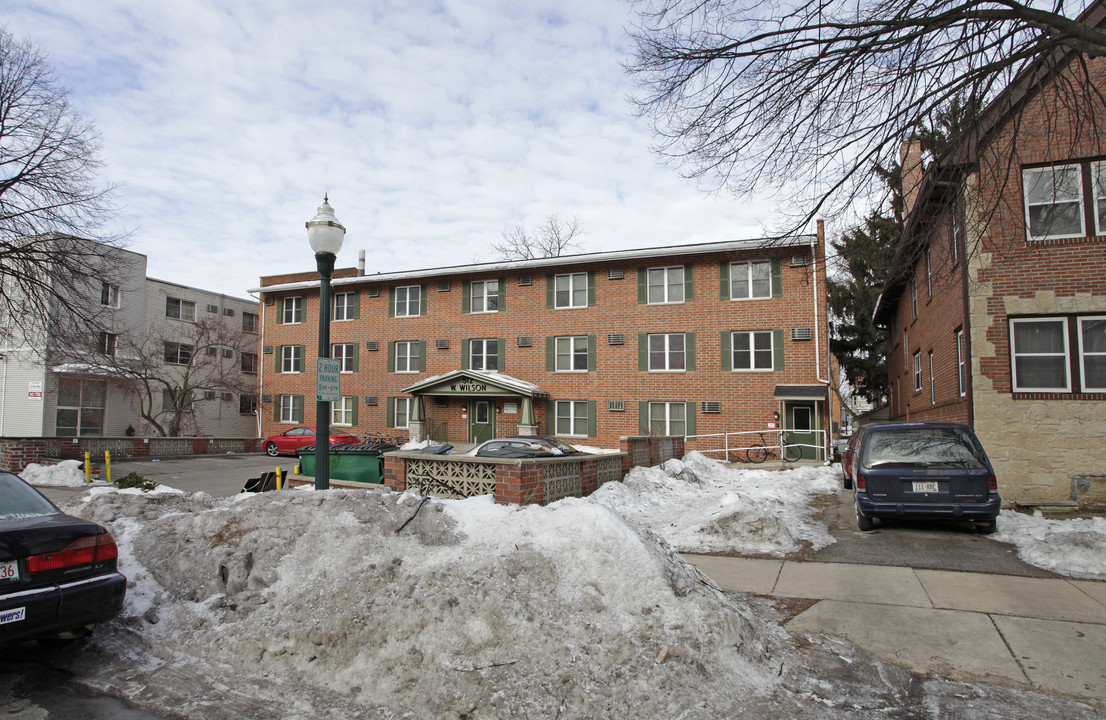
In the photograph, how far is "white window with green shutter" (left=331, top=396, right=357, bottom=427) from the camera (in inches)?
1256

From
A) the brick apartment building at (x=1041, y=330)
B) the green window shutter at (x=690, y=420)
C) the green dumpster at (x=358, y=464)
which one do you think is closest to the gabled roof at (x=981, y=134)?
the brick apartment building at (x=1041, y=330)

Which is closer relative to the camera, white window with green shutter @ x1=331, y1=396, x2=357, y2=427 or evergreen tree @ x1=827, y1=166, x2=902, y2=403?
white window with green shutter @ x1=331, y1=396, x2=357, y2=427

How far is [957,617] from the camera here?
5.71 m

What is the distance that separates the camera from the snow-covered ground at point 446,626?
4.09 meters

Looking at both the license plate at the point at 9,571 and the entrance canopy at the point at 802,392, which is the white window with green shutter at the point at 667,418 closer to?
the entrance canopy at the point at 802,392

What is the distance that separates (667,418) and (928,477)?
16.3m

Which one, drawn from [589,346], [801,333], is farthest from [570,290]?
[801,333]

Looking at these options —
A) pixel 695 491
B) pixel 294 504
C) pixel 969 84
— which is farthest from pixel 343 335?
pixel 969 84

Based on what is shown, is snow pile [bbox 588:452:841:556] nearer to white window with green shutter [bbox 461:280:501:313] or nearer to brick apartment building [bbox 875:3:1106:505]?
brick apartment building [bbox 875:3:1106:505]

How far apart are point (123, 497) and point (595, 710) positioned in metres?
7.05

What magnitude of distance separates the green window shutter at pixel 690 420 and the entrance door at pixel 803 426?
327 cm

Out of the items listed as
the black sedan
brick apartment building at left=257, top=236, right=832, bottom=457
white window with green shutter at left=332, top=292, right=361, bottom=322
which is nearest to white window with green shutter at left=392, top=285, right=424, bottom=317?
brick apartment building at left=257, top=236, right=832, bottom=457

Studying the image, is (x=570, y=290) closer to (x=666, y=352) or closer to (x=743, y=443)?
(x=666, y=352)

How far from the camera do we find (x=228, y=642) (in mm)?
4918
